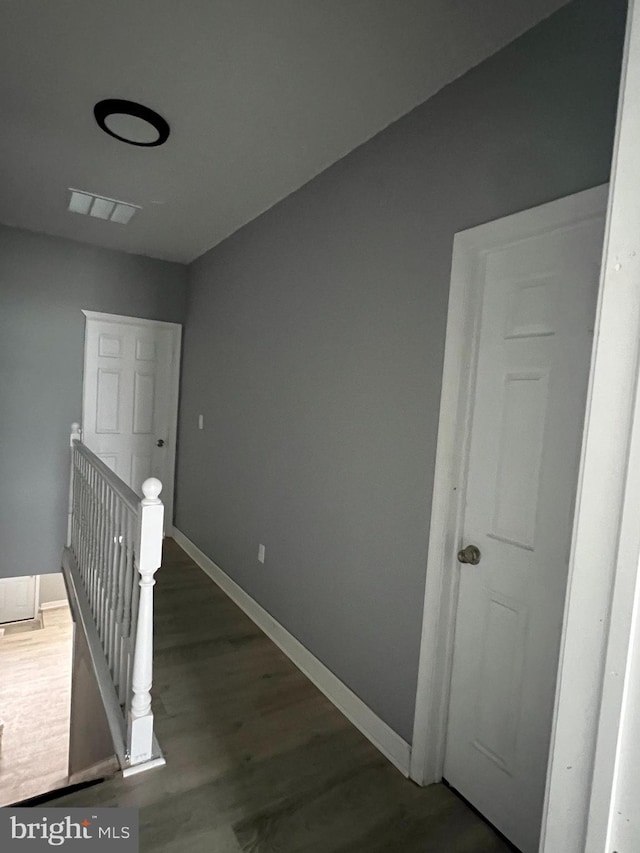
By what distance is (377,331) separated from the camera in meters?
2.09

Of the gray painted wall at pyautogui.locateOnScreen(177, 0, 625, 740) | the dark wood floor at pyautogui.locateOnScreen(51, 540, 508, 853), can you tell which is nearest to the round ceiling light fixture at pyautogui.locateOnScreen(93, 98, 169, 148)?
the gray painted wall at pyautogui.locateOnScreen(177, 0, 625, 740)

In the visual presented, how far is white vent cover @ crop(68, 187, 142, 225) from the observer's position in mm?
3129

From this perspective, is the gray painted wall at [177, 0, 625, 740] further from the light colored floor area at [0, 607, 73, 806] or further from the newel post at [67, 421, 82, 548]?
the light colored floor area at [0, 607, 73, 806]

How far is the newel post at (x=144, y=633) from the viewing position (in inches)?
70.8

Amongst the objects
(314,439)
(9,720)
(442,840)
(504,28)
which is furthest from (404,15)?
(9,720)

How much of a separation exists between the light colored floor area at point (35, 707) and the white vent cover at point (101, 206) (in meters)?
3.67

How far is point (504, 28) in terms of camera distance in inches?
59.6

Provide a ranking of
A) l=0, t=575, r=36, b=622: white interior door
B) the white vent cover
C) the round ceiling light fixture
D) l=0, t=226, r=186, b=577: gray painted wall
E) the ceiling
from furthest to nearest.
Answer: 1. l=0, t=575, r=36, b=622: white interior door
2. l=0, t=226, r=186, b=577: gray painted wall
3. the white vent cover
4. the round ceiling light fixture
5. the ceiling

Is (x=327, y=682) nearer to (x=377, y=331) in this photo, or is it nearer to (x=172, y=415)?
(x=377, y=331)

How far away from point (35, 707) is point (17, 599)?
1.39m

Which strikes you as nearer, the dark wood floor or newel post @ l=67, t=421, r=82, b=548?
the dark wood floor

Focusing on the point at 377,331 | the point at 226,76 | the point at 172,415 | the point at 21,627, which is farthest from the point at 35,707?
the point at 226,76

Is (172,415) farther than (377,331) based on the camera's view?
Yes

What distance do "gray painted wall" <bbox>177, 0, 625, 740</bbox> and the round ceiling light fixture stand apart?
0.81m
